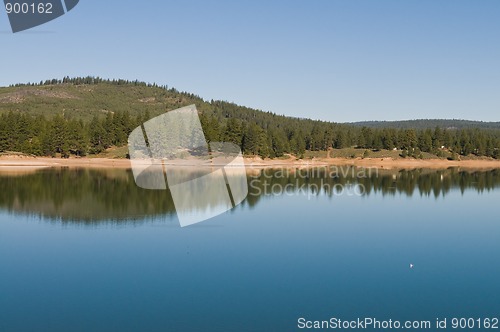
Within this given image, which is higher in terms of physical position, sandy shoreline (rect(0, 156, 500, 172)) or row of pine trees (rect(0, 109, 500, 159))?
row of pine trees (rect(0, 109, 500, 159))

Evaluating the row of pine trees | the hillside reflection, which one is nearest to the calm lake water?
the hillside reflection

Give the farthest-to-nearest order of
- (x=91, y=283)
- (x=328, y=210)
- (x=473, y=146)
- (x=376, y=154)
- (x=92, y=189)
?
(x=473, y=146)
(x=376, y=154)
(x=92, y=189)
(x=328, y=210)
(x=91, y=283)

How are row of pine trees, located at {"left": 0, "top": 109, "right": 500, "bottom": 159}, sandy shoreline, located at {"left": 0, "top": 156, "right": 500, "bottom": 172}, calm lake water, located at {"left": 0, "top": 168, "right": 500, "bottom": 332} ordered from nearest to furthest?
calm lake water, located at {"left": 0, "top": 168, "right": 500, "bottom": 332}
sandy shoreline, located at {"left": 0, "top": 156, "right": 500, "bottom": 172}
row of pine trees, located at {"left": 0, "top": 109, "right": 500, "bottom": 159}

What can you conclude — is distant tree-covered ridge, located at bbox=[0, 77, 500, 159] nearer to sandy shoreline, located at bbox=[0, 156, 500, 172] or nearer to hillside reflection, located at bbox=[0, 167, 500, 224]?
sandy shoreline, located at bbox=[0, 156, 500, 172]

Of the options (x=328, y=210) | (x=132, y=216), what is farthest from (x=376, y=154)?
(x=132, y=216)

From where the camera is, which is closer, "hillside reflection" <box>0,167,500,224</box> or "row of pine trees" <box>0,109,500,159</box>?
"hillside reflection" <box>0,167,500,224</box>

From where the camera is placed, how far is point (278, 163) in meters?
105

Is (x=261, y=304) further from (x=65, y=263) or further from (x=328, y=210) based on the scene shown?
(x=328, y=210)

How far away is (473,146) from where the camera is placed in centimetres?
13338

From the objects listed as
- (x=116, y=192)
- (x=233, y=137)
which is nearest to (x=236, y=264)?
(x=116, y=192)

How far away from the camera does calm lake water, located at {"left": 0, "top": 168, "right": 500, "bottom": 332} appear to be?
17578 millimetres

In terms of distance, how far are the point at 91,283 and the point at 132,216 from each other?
16141 millimetres

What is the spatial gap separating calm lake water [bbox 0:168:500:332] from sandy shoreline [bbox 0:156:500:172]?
142ft

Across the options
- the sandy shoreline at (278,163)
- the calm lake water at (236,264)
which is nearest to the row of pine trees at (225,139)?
the sandy shoreline at (278,163)
